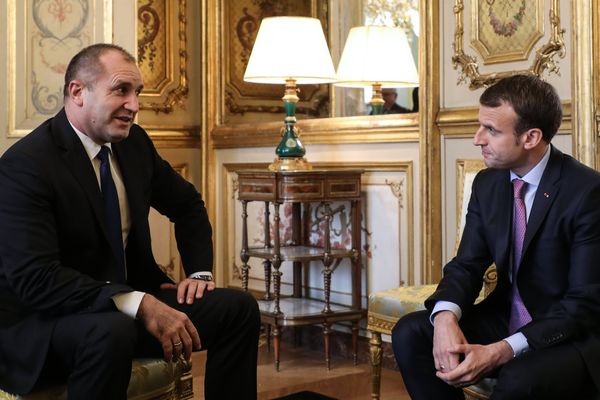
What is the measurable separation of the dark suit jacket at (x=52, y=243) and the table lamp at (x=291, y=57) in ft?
4.91

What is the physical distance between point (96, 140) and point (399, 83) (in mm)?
2055

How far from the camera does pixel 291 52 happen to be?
3.85 meters

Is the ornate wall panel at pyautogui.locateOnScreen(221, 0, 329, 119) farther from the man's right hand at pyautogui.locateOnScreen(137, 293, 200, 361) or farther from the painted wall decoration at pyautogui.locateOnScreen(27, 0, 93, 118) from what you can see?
the man's right hand at pyautogui.locateOnScreen(137, 293, 200, 361)

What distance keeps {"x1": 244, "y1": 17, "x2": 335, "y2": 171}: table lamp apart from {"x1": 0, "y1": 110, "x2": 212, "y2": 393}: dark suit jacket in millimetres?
1496

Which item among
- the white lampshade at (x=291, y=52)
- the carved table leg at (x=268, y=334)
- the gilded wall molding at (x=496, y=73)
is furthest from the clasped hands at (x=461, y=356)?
the carved table leg at (x=268, y=334)

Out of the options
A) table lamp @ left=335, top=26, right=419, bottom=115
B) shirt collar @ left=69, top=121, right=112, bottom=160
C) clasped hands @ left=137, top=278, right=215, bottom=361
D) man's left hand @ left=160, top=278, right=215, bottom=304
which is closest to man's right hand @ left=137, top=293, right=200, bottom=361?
clasped hands @ left=137, top=278, right=215, bottom=361

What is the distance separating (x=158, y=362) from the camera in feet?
7.22

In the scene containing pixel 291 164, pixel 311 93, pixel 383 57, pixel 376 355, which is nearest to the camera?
pixel 376 355

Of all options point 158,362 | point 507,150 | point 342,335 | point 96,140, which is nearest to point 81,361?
point 158,362

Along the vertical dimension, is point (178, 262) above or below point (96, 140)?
below

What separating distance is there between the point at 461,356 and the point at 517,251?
32 cm

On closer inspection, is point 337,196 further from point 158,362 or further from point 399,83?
point 158,362

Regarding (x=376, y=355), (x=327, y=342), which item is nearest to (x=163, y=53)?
(x=327, y=342)

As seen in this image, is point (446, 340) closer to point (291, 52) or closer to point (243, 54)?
point (291, 52)
